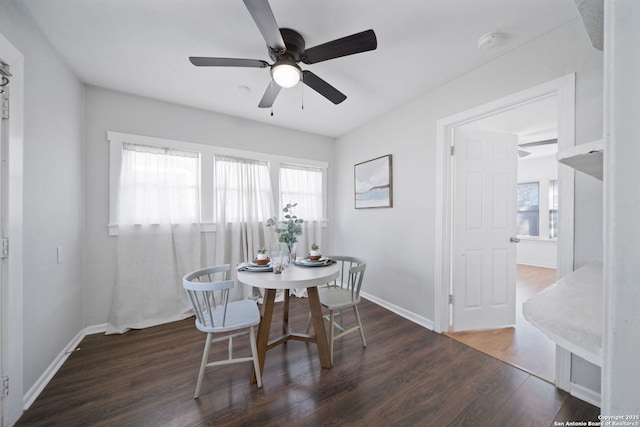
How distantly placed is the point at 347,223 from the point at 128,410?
3129 mm

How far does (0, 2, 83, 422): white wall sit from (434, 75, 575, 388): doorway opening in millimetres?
3336

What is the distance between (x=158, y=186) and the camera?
278 centimetres

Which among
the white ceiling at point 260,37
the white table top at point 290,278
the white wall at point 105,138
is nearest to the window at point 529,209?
the white ceiling at point 260,37

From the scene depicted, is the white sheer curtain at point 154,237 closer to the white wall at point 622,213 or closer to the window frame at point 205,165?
the window frame at point 205,165

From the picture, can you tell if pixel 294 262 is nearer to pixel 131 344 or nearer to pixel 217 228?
pixel 217 228

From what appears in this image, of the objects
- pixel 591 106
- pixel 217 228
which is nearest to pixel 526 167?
pixel 591 106

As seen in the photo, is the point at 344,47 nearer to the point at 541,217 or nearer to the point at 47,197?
the point at 47,197

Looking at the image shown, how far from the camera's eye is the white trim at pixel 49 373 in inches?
61.1

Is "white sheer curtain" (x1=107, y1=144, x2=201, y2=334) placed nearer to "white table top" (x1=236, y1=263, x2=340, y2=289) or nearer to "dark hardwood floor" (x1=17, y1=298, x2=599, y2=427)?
"dark hardwood floor" (x1=17, y1=298, x2=599, y2=427)

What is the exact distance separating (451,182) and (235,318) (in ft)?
7.94

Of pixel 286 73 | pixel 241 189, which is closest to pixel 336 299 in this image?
pixel 286 73

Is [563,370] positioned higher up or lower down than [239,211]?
lower down

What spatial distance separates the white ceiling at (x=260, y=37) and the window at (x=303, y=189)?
4.19 feet

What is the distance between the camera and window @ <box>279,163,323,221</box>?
12.1ft
